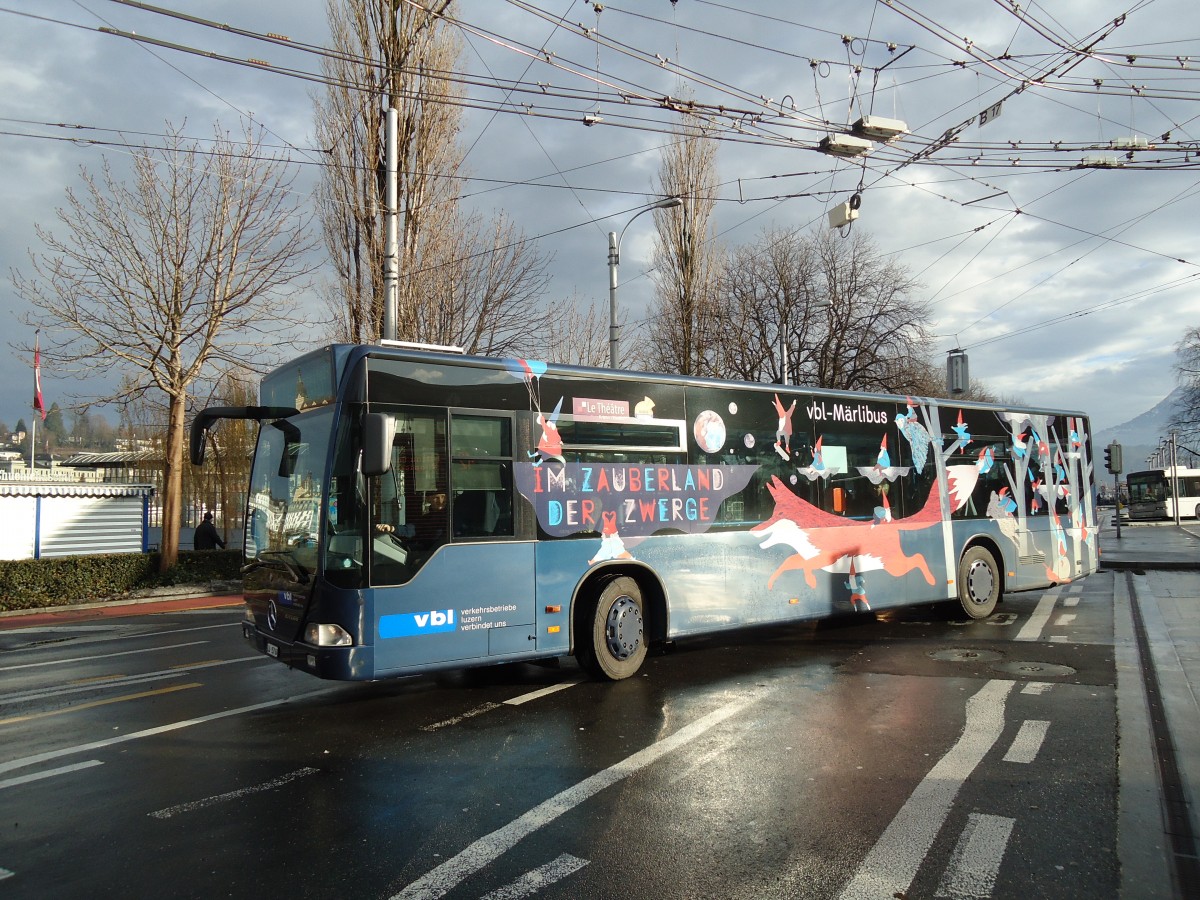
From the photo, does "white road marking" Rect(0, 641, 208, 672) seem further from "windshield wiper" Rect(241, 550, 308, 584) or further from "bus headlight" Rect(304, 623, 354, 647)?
"bus headlight" Rect(304, 623, 354, 647)

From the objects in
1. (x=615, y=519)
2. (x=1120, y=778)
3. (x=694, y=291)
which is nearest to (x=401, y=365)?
(x=615, y=519)

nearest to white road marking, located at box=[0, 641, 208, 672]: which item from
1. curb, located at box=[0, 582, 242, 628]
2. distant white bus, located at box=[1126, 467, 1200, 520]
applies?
curb, located at box=[0, 582, 242, 628]

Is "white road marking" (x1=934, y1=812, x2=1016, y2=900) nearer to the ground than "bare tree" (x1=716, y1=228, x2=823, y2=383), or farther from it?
nearer to the ground

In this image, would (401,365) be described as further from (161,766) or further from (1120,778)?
(1120,778)

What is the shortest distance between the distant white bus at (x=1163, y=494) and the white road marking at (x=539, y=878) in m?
54.2

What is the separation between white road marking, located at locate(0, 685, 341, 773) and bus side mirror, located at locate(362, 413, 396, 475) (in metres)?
2.73

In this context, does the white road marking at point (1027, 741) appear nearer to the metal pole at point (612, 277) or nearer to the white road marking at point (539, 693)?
the white road marking at point (539, 693)

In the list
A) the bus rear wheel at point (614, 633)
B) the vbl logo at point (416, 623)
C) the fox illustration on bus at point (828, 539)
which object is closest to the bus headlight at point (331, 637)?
the vbl logo at point (416, 623)

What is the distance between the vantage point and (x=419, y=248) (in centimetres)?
1875

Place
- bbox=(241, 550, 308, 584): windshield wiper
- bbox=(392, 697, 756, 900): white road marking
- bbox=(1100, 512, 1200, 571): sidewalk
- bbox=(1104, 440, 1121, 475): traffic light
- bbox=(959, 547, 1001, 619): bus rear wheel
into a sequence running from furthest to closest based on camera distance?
1. bbox=(1104, 440, 1121, 475): traffic light
2. bbox=(1100, 512, 1200, 571): sidewalk
3. bbox=(959, 547, 1001, 619): bus rear wheel
4. bbox=(241, 550, 308, 584): windshield wiper
5. bbox=(392, 697, 756, 900): white road marking

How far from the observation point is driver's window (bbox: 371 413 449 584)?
6.33 metres

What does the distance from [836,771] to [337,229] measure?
1779cm

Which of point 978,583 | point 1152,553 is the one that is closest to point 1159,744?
point 978,583

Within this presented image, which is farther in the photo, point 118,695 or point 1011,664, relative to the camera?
point 1011,664
